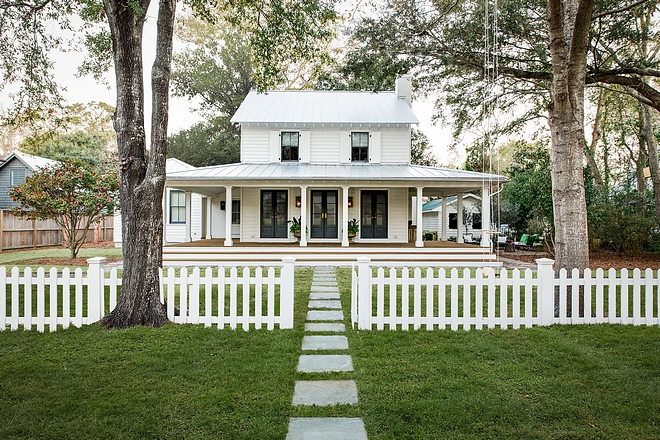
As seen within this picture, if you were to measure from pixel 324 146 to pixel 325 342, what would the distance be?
13191 millimetres

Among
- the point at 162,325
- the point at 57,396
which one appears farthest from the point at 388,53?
the point at 57,396

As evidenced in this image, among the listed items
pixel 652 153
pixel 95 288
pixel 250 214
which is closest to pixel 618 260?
pixel 652 153

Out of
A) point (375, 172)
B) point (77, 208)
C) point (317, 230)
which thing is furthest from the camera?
point (317, 230)

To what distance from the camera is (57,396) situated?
3363 millimetres

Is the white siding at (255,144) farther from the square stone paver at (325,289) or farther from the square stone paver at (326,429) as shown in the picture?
the square stone paver at (326,429)

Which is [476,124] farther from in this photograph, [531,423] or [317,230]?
[531,423]

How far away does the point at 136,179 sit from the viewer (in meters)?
5.68

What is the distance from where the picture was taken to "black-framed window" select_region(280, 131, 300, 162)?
17.2 meters

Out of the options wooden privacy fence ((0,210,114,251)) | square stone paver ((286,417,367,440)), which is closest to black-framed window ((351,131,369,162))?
wooden privacy fence ((0,210,114,251))

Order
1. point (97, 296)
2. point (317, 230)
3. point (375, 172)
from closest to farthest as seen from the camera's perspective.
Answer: point (97, 296) < point (375, 172) < point (317, 230)

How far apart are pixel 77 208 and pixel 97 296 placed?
10.8 metres

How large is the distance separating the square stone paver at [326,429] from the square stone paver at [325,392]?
0.85 feet

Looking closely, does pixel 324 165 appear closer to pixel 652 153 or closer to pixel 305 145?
pixel 305 145

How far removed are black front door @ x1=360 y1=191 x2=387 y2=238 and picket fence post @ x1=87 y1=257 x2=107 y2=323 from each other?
40.6ft
